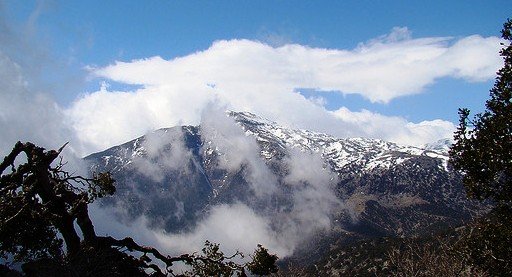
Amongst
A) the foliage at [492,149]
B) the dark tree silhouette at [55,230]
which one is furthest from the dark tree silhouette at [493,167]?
the dark tree silhouette at [55,230]

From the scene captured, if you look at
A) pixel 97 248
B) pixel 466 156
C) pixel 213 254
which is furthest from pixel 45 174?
pixel 466 156

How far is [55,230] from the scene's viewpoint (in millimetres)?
17562

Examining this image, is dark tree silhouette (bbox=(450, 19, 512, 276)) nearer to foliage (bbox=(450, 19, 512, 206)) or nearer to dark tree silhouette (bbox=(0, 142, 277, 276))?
foliage (bbox=(450, 19, 512, 206))

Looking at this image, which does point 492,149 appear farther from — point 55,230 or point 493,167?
point 55,230

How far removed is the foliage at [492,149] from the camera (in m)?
18.1

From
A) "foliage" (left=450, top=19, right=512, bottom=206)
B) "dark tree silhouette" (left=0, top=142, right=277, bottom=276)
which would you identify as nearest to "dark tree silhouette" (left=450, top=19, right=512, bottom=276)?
"foliage" (left=450, top=19, right=512, bottom=206)

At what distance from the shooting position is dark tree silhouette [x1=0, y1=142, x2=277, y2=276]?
1405 centimetres

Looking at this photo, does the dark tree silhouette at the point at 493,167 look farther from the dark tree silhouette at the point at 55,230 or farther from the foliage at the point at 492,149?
the dark tree silhouette at the point at 55,230

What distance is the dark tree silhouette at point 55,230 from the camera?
46.1ft

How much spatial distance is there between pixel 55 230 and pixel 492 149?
686 inches

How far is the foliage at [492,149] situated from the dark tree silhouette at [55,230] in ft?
33.9

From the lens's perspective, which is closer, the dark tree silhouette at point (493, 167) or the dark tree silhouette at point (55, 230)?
the dark tree silhouette at point (55, 230)

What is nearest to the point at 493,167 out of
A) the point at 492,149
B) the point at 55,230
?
the point at 492,149

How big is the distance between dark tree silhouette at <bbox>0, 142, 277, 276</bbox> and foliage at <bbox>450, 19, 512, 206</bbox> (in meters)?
10.3
